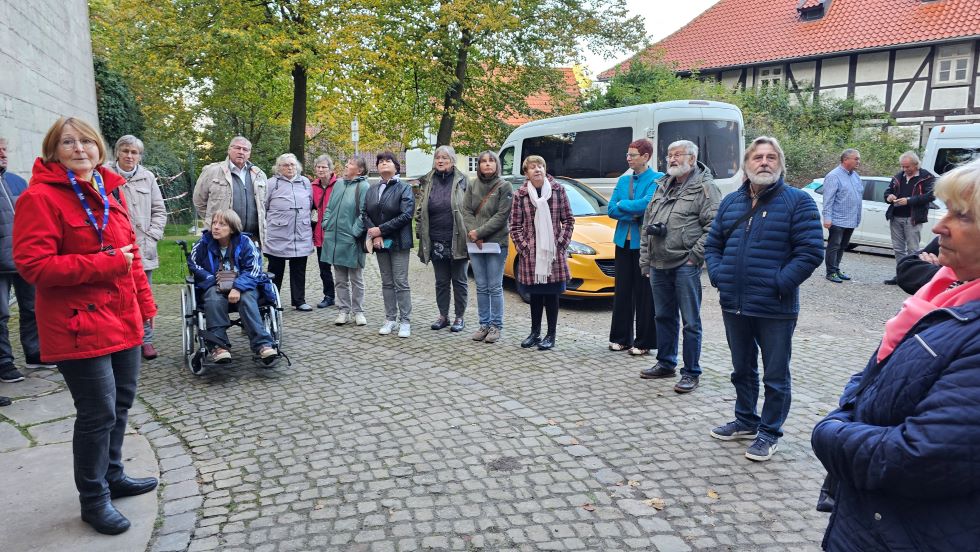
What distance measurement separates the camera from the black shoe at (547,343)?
662 cm

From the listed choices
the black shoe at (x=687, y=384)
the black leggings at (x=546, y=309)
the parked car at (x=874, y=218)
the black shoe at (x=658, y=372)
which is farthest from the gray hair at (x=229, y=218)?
the parked car at (x=874, y=218)

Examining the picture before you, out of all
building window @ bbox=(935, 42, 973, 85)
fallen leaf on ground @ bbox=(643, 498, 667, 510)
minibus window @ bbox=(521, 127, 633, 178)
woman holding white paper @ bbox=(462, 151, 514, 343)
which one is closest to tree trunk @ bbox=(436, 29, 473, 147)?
minibus window @ bbox=(521, 127, 633, 178)

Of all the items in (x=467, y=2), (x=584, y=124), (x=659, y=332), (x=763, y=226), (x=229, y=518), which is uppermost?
(x=467, y=2)

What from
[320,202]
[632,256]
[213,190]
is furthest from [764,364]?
[320,202]

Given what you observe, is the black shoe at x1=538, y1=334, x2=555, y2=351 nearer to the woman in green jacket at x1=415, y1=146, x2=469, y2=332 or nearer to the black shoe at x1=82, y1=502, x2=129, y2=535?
the woman in green jacket at x1=415, y1=146, x2=469, y2=332

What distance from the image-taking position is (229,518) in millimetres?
3377

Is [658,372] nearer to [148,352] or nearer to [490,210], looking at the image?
[490,210]

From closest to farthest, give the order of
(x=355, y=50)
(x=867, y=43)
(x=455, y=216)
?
(x=455, y=216) < (x=355, y=50) < (x=867, y=43)

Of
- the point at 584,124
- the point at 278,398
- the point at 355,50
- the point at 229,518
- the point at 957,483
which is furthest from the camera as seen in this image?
the point at 355,50

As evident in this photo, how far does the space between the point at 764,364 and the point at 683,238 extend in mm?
1445

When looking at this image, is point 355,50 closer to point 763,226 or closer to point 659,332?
point 659,332

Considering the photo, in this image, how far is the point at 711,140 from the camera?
39.1ft

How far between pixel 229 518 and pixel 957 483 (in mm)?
3117

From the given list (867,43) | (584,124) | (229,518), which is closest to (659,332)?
(229,518)
